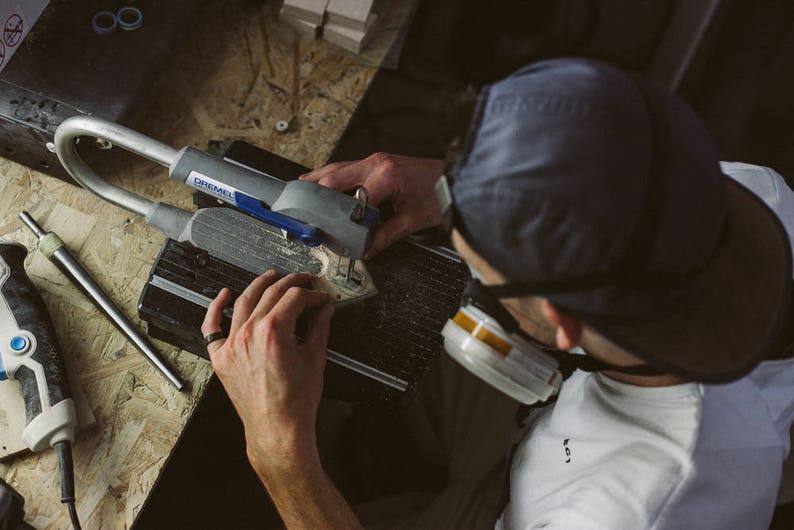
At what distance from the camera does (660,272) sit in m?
0.74

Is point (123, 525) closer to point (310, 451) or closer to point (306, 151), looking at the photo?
point (310, 451)

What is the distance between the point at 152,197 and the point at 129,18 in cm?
38

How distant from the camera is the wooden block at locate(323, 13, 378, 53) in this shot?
1.44m

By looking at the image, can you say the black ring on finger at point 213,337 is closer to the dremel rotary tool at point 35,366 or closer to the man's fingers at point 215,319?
the man's fingers at point 215,319

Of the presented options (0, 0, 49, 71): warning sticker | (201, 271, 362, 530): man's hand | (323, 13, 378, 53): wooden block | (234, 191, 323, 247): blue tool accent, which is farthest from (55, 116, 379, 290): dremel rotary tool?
(323, 13, 378, 53): wooden block

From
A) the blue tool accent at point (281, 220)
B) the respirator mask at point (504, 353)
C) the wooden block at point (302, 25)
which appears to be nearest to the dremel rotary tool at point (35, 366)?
the blue tool accent at point (281, 220)

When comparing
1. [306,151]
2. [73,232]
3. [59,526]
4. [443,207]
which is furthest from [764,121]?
[59,526]

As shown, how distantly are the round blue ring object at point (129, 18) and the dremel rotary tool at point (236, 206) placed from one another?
0.32m

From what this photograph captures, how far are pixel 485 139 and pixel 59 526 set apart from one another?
36.1 inches

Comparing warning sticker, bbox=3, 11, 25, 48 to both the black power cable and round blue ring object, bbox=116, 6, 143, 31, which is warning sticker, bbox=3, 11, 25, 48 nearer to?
round blue ring object, bbox=116, 6, 143, 31

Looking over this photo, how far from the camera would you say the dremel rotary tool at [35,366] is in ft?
3.39

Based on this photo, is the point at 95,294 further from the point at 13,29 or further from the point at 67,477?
the point at 13,29

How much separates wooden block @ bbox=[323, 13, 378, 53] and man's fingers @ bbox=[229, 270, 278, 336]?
0.64 m

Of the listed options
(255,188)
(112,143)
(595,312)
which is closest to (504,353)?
(595,312)
